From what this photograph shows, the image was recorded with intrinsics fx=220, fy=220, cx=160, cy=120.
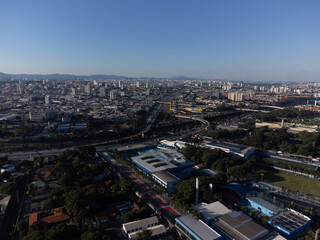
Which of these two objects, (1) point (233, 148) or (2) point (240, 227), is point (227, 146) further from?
(2) point (240, 227)

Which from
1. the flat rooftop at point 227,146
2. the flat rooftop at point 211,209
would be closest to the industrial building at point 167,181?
the flat rooftop at point 211,209

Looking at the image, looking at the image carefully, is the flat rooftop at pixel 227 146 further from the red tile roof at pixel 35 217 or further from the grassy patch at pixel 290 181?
the red tile roof at pixel 35 217

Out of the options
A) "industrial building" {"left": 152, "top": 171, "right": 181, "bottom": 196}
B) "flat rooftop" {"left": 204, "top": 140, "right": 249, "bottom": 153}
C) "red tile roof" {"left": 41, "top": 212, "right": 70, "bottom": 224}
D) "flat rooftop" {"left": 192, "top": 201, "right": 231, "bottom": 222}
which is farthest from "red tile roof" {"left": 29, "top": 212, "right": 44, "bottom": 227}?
"flat rooftop" {"left": 204, "top": 140, "right": 249, "bottom": 153}

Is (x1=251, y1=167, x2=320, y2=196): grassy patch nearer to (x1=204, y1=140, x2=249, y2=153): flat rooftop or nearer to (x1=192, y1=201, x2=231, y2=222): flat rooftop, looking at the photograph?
(x1=204, y1=140, x2=249, y2=153): flat rooftop

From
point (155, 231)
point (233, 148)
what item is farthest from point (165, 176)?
point (233, 148)

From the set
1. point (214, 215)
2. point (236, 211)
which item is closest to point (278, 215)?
point (236, 211)

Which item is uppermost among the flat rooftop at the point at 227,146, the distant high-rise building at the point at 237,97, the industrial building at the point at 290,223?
the distant high-rise building at the point at 237,97
